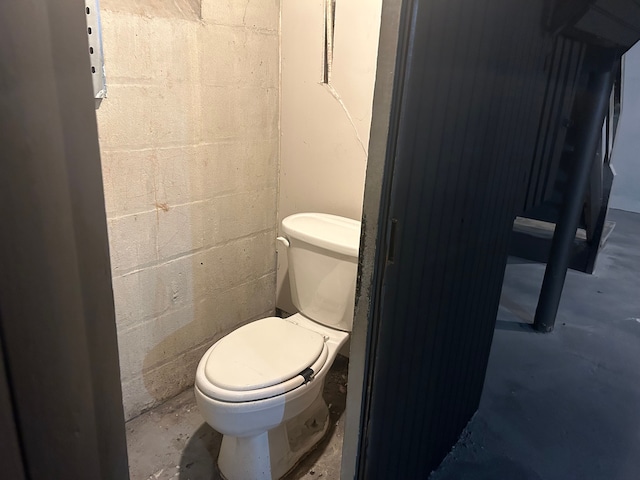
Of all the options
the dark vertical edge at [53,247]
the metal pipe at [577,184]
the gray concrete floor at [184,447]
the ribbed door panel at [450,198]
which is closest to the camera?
the dark vertical edge at [53,247]

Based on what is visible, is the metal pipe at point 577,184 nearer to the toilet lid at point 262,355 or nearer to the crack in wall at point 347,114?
the crack in wall at point 347,114

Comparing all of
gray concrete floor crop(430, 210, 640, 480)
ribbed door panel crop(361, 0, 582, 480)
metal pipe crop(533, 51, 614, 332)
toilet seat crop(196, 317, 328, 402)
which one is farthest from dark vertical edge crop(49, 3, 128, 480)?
metal pipe crop(533, 51, 614, 332)

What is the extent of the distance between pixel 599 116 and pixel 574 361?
4.01 ft

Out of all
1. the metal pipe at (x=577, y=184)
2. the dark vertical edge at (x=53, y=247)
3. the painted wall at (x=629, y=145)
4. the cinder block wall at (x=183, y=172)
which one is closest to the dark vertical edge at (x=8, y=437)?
the dark vertical edge at (x=53, y=247)

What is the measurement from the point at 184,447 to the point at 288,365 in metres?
0.58

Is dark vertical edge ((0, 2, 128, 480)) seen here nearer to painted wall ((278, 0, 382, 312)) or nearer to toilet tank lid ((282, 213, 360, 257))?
toilet tank lid ((282, 213, 360, 257))

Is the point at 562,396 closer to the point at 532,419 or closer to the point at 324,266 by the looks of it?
the point at 532,419

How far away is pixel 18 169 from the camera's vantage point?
16.6 inches

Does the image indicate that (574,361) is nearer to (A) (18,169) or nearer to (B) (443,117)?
(B) (443,117)

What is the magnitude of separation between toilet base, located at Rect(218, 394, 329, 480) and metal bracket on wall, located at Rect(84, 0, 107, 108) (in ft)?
3.85

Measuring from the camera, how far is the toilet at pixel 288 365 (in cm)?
142

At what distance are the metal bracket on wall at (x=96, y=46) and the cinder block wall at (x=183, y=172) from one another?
36mm

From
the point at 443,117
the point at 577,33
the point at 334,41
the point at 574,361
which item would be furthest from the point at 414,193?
the point at 574,361

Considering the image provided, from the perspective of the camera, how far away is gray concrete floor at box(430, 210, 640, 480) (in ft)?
5.57
